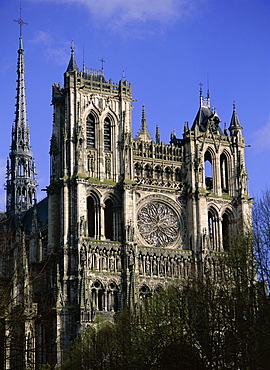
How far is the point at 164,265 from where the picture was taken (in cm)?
9394

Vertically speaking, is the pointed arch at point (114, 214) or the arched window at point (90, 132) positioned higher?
the arched window at point (90, 132)

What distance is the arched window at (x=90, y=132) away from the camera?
95.2 metres

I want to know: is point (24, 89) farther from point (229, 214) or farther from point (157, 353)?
point (157, 353)

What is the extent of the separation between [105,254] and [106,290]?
3771 mm

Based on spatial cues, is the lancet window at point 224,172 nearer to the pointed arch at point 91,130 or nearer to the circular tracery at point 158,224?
the circular tracery at point 158,224

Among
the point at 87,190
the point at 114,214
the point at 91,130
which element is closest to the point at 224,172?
the point at 114,214

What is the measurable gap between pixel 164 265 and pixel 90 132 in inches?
650

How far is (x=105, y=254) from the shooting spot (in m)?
90.6

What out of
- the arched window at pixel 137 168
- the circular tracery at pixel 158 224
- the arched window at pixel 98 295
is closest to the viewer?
the arched window at pixel 98 295

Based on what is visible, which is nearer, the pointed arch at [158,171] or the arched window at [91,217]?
the arched window at [91,217]

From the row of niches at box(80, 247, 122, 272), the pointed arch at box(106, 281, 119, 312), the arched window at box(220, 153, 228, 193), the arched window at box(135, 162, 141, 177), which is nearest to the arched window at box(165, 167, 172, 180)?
the arched window at box(135, 162, 141, 177)

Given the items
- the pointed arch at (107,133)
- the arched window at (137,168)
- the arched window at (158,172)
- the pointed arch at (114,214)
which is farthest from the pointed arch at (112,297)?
the pointed arch at (107,133)

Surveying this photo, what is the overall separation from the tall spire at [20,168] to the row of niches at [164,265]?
1388 inches

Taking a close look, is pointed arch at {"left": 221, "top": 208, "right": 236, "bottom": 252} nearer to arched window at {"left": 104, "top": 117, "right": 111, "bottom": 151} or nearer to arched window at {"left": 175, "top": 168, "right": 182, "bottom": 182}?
arched window at {"left": 175, "top": 168, "right": 182, "bottom": 182}
